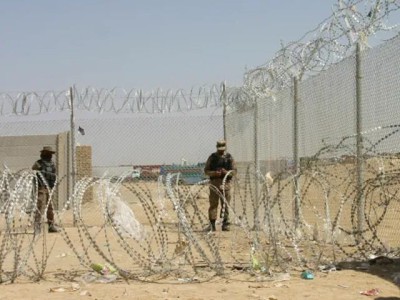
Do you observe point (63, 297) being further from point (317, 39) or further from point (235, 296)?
point (317, 39)

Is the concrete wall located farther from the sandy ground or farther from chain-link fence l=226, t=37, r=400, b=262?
the sandy ground

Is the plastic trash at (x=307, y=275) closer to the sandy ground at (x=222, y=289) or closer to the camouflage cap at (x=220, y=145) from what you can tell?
the sandy ground at (x=222, y=289)

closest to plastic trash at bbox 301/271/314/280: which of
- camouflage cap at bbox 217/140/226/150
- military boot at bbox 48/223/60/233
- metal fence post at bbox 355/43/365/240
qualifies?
A: metal fence post at bbox 355/43/365/240

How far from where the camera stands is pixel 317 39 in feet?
26.8

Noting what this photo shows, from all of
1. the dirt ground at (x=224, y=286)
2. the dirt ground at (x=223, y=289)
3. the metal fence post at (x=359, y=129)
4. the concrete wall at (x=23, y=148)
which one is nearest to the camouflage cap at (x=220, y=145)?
the metal fence post at (x=359, y=129)

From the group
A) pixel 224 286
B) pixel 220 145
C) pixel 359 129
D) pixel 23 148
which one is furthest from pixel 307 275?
pixel 23 148

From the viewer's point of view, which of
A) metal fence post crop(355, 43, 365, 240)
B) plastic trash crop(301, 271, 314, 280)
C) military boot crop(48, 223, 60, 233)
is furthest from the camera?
military boot crop(48, 223, 60, 233)

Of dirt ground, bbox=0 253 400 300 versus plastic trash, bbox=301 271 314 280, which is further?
plastic trash, bbox=301 271 314 280

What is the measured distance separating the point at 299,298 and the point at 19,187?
268 cm

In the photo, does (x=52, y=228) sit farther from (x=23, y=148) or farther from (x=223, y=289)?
(x=223, y=289)

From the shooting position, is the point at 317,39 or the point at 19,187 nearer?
the point at 19,187

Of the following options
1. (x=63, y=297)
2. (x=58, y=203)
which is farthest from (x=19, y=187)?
(x=58, y=203)

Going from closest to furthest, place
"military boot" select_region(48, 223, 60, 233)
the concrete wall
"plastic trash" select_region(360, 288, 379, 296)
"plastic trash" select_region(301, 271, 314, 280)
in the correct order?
"plastic trash" select_region(360, 288, 379, 296)
"plastic trash" select_region(301, 271, 314, 280)
"military boot" select_region(48, 223, 60, 233)
the concrete wall

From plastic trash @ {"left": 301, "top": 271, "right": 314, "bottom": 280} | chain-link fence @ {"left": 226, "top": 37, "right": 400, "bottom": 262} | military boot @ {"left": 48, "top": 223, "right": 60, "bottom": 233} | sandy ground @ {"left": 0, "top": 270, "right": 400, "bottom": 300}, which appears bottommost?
sandy ground @ {"left": 0, "top": 270, "right": 400, "bottom": 300}
